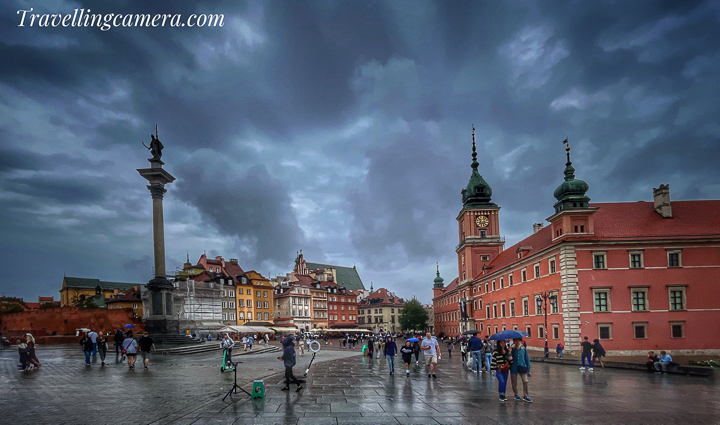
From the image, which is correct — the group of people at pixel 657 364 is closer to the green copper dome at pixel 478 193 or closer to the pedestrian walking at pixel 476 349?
the pedestrian walking at pixel 476 349

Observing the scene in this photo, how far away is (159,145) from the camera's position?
114ft

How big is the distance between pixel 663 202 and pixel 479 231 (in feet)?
114

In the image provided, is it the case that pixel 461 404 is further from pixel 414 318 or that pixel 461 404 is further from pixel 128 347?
pixel 414 318

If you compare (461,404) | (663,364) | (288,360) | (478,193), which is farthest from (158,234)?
(478,193)

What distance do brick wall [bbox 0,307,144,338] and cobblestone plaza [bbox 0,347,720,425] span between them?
33348 mm

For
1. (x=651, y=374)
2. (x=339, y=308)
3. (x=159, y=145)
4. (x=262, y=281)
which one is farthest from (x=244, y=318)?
(x=651, y=374)

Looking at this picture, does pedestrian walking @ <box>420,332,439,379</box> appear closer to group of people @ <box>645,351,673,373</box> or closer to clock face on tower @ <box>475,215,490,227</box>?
group of people @ <box>645,351,673,373</box>

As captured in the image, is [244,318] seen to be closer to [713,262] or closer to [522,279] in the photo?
[522,279]

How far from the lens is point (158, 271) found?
111ft

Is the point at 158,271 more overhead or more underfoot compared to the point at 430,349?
more overhead

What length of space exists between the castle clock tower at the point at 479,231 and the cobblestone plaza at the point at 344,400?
56.2m

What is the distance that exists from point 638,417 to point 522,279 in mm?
43921

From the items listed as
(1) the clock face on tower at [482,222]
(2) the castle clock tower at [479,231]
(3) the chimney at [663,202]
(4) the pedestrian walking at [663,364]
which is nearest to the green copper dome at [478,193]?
(2) the castle clock tower at [479,231]

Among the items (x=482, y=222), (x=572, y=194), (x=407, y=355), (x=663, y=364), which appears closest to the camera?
(x=407, y=355)
